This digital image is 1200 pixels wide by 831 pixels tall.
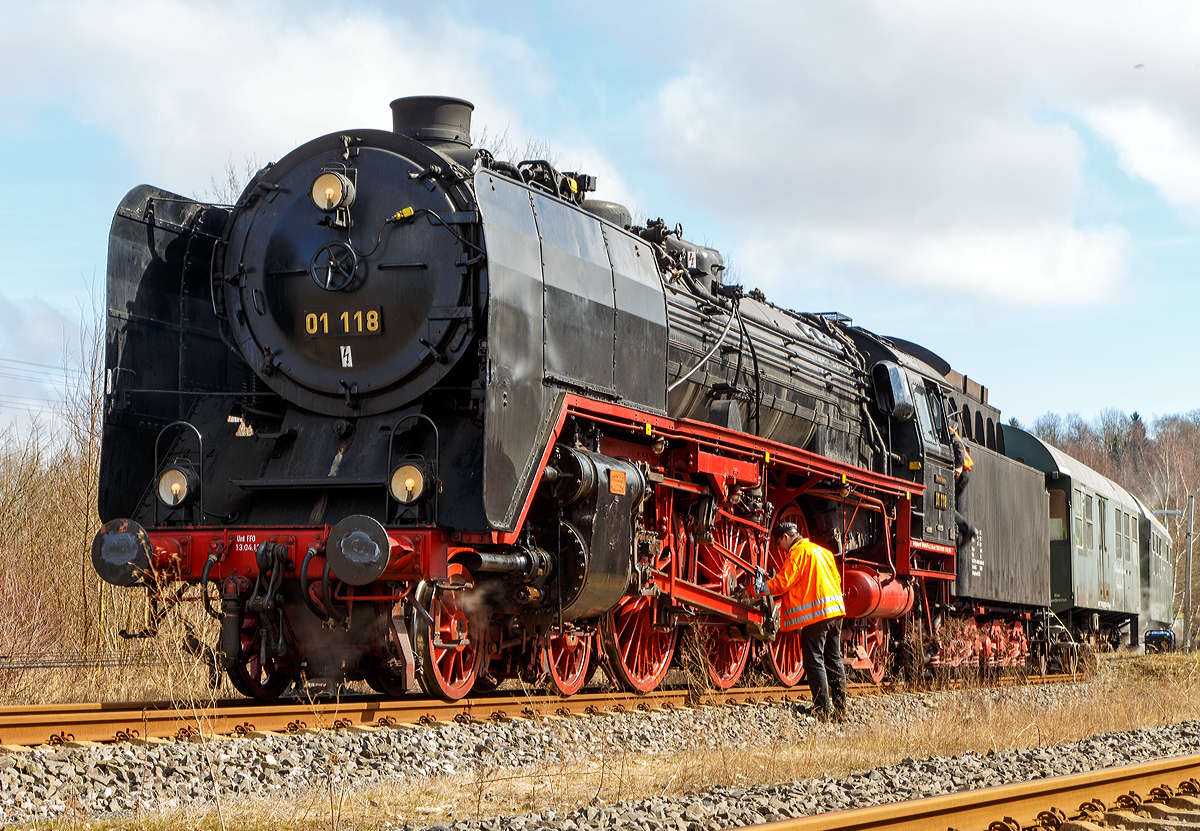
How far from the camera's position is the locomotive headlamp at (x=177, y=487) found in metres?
7.96

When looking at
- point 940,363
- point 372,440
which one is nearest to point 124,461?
point 372,440

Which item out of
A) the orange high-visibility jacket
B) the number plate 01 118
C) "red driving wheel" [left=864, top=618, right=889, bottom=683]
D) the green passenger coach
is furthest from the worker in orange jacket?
the green passenger coach

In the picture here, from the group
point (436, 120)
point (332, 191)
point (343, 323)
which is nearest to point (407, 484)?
point (343, 323)

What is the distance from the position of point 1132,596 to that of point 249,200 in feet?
61.3

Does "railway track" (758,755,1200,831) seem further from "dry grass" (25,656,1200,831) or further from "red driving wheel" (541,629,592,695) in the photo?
"red driving wheel" (541,629,592,695)

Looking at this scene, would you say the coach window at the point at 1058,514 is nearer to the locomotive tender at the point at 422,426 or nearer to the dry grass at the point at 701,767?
the dry grass at the point at 701,767

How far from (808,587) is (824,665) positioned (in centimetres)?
62

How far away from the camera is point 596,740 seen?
24.1ft

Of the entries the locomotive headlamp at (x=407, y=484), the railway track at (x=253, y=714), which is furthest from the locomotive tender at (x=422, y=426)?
the railway track at (x=253, y=714)

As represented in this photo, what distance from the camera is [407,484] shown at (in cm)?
739

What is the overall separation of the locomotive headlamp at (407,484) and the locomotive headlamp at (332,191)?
6.05 feet

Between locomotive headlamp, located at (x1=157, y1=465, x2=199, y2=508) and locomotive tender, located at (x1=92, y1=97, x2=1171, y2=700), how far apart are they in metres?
0.02

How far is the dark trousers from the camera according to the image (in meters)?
9.45

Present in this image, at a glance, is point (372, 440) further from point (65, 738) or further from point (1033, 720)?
point (1033, 720)
